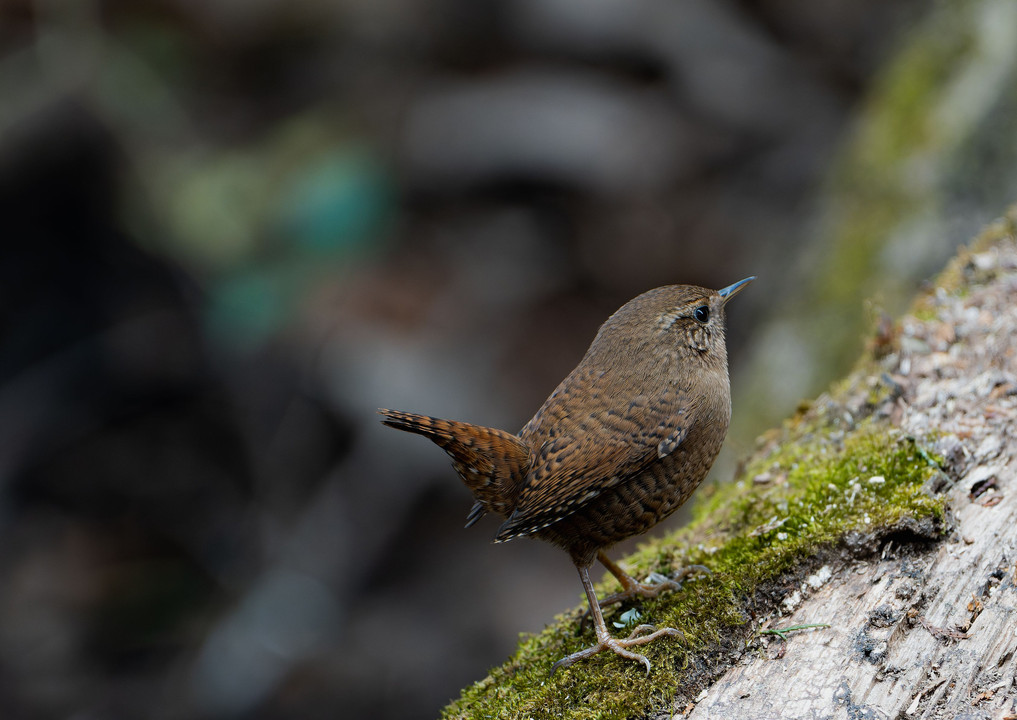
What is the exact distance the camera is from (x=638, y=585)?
3.15m

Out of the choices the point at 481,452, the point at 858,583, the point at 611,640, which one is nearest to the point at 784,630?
the point at 858,583

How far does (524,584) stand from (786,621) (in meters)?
4.28

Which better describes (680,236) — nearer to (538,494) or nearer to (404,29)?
(404,29)

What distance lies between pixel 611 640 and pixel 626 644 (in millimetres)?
63

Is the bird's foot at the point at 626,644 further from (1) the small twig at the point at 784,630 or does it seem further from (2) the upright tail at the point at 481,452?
(2) the upright tail at the point at 481,452

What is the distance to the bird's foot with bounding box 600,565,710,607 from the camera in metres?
3.08

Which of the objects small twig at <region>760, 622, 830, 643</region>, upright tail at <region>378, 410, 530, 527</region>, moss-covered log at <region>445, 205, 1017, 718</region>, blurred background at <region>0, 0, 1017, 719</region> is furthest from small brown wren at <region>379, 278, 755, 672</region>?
blurred background at <region>0, 0, 1017, 719</region>

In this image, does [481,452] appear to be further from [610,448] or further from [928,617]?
[928,617]

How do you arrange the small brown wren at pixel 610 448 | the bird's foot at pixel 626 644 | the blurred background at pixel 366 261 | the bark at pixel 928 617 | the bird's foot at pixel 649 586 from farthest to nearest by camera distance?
the blurred background at pixel 366 261, the bird's foot at pixel 649 586, the small brown wren at pixel 610 448, the bird's foot at pixel 626 644, the bark at pixel 928 617

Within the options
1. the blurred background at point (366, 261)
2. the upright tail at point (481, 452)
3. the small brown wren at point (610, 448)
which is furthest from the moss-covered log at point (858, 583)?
the blurred background at point (366, 261)

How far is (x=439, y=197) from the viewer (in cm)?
822

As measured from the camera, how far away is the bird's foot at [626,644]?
2.76m

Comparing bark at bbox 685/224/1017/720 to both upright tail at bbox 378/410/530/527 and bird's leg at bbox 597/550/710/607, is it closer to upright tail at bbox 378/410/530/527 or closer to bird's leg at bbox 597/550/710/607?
bird's leg at bbox 597/550/710/607

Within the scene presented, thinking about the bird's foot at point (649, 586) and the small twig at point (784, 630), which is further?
the bird's foot at point (649, 586)
